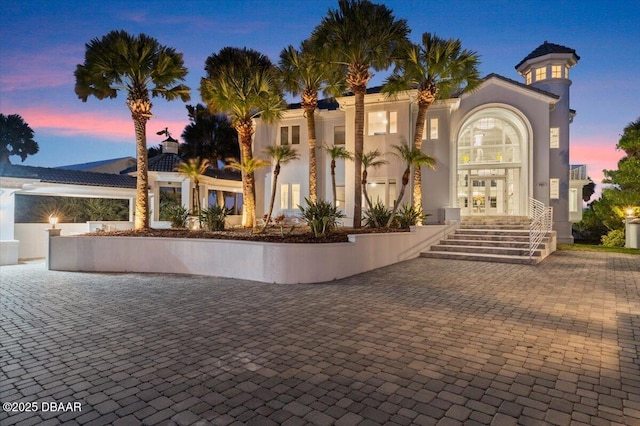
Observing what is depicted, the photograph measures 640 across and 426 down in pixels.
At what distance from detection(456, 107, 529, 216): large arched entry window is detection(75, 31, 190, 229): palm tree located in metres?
15.7

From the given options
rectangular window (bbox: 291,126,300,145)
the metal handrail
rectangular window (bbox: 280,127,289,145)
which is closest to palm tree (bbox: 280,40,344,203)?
rectangular window (bbox: 291,126,300,145)

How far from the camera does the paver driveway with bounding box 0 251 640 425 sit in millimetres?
3396

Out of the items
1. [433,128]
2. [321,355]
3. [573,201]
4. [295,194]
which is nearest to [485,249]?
[433,128]

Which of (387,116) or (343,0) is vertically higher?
(343,0)

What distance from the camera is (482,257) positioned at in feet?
44.5

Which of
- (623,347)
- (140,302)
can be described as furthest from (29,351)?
(623,347)

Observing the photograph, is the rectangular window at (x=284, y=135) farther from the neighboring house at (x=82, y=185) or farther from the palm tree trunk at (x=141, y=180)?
the palm tree trunk at (x=141, y=180)

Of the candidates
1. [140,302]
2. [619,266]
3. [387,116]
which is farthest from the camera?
[387,116]

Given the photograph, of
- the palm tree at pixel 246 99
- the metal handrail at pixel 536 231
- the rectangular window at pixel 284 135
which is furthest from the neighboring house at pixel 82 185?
the metal handrail at pixel 536 231

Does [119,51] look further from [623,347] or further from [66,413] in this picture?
[623,347]

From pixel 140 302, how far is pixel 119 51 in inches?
391

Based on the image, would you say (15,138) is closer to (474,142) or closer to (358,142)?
(358,142)

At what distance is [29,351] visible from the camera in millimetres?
4828

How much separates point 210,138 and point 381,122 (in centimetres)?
2212
